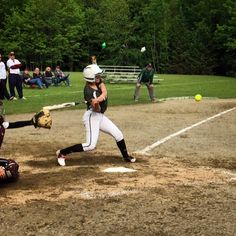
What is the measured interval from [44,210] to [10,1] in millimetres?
71910

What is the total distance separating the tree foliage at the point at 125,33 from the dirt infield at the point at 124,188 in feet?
172

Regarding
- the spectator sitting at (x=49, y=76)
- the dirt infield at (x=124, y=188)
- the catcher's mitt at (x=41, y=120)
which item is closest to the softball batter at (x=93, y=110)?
the dirt infield at (x=124, y=188)

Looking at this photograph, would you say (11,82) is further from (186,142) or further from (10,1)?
(10,1)

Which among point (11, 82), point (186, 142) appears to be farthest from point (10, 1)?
point (186, 142)

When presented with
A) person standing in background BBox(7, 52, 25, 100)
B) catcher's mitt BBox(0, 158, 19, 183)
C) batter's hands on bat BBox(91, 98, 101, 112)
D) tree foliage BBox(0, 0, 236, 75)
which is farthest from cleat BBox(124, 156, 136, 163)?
tree foliage BBox(0, 0, 236, 75)

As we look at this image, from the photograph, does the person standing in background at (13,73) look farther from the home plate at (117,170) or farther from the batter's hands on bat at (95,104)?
the home plate at (117,170)

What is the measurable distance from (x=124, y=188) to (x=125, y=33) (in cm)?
6588

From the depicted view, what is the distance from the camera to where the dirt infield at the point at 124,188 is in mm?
5156

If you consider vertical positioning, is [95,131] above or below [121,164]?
above

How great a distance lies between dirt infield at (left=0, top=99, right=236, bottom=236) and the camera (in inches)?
203

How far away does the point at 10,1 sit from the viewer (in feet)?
241

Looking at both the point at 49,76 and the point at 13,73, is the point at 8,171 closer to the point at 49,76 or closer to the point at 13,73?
the point at 13,73

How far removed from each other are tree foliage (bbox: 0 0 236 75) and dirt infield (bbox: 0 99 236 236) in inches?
2065

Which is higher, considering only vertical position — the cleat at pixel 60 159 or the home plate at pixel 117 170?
the cleat at pixel 60 159
